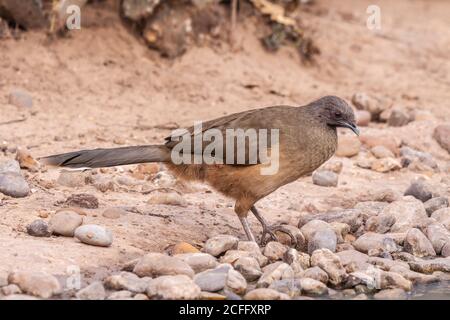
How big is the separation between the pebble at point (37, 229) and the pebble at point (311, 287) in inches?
66.8

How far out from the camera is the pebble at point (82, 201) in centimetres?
639

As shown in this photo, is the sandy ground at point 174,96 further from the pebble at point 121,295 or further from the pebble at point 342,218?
the pebble at point 121,295

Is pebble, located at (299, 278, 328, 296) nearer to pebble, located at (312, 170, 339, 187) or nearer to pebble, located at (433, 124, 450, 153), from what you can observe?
pebble, located at (312, 170, 339, 187)

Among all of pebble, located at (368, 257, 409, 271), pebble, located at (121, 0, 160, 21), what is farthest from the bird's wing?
pebble, located at (121, 0, 160, 21)

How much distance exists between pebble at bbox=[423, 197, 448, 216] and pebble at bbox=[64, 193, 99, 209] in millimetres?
2699

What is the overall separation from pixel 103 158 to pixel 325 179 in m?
2.37

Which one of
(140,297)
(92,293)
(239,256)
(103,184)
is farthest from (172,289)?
(103,184)

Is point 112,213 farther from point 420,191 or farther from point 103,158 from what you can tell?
point 420,191

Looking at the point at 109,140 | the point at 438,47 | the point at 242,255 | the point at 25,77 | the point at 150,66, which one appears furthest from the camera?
the point at 438,47
